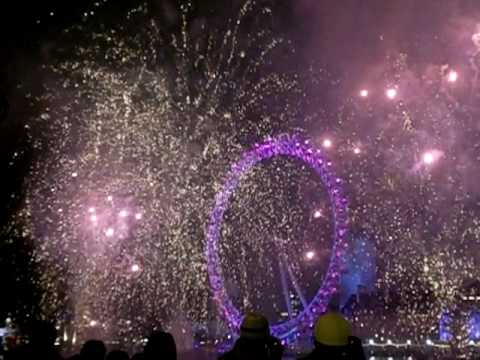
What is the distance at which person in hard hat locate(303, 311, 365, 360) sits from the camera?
346 cm

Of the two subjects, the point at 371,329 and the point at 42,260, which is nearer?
the point at 42,260

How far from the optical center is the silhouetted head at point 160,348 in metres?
4.60

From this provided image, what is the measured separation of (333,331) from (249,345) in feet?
2.59

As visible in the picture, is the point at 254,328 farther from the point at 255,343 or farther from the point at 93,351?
the point at 93,351

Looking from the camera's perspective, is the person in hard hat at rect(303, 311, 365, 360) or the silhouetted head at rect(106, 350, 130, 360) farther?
the silhouetted head at rect(106, 350, 130, 360)

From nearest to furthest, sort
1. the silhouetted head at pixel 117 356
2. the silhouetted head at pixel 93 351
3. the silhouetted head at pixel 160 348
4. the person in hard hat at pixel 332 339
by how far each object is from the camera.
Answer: the person in hard hat at pixel 332 339 < the silhouetted head at pixel 160 348 < the silhouetted head at pixel 93 351 < the silhouetted head at pixel 117 356

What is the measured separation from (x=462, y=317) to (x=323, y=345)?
93.7 feet

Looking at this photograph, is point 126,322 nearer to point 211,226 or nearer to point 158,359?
point 211,226

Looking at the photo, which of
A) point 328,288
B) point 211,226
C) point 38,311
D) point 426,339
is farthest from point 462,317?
point 38,311

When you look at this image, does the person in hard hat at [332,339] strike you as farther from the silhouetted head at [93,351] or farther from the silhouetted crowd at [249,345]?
the silhouetted head at [93,351]

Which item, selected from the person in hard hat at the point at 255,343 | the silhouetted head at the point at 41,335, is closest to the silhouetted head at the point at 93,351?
the silhouetted head at the point at 41,335

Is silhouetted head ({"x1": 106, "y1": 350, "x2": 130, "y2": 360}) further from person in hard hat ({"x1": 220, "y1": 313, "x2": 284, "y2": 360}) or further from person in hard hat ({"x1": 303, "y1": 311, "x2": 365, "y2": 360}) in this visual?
person in hard hat ({"x1": 303, "y1": 311, "x2": 365, "y2": 360})

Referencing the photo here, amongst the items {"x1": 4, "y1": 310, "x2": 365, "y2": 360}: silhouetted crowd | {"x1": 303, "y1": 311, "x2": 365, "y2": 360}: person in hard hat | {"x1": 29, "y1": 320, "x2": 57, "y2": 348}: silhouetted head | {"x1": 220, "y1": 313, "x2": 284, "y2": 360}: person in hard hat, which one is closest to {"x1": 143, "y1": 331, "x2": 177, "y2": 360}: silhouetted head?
{"x1": 4, "y1": 310, "x2": 365, "y2": 360}: silhouetted crowd

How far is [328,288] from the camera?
2269 cm
